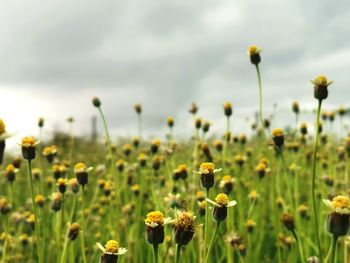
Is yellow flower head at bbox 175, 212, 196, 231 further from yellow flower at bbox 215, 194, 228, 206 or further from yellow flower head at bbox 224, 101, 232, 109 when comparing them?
yellow flower head at bbox 224, 101, 232, 109

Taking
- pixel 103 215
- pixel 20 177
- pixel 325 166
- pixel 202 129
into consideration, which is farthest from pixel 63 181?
pixel 20 177

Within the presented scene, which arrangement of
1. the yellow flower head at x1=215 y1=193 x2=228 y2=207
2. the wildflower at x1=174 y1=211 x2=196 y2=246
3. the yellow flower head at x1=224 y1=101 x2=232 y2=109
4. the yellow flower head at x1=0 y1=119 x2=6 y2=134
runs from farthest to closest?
the yellow flower head at x1=224 y1=101 x2=232 y2=109 < the yellow flower head at x1=215 y1=193 x2=228 y2=207 < the wildflower at x1=174 y1=211 x2=196 y2=246 < the yellow flower head at x1=0 y1=119 x2=6 y2=134

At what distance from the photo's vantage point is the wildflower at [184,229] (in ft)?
4.64

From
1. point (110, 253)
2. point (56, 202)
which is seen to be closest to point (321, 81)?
point (110, 253)

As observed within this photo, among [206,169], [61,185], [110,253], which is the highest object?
[206,169]

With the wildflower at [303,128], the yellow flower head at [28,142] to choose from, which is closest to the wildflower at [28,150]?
the yellow flower head at [28,142]

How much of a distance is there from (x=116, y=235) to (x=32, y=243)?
2.35 feet

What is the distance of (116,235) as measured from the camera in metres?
2.83

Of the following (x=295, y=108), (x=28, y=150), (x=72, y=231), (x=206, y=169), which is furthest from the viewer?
(x=295, y=108)

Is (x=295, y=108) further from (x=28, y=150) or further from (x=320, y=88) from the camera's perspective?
(x=28, y=150)

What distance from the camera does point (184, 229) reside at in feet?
4.68

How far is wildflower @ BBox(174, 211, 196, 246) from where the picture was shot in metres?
1.42

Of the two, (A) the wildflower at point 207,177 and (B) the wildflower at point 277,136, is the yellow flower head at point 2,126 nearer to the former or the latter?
(A) the wildflower at point 207,177

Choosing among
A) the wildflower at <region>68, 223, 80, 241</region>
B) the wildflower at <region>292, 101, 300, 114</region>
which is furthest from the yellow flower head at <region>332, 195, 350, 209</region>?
the wildflower at <region>292, 101, 300, 114</region>
